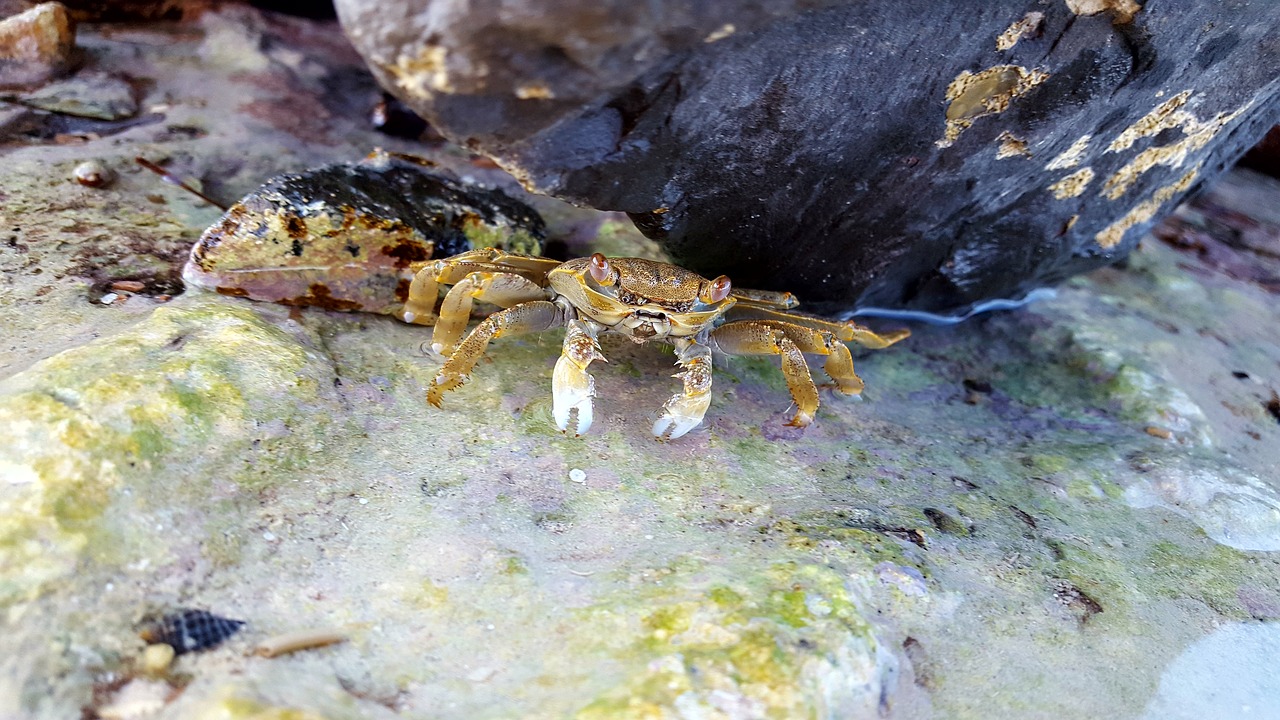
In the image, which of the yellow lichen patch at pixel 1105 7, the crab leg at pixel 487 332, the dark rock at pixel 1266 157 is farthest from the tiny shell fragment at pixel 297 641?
the dark rock at pixel 1266 157

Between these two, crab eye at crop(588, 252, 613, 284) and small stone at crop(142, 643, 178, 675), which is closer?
small stone at crop(142, 643, 178, 675)

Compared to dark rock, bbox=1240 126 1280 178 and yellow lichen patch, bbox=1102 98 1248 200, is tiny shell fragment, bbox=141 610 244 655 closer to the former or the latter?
yellow lichen patch, bbox=1102 98 1248 200

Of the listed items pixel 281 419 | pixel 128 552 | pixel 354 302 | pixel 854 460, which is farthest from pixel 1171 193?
pixel 128 552

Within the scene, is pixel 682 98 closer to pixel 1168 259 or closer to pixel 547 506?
pixel 547 506

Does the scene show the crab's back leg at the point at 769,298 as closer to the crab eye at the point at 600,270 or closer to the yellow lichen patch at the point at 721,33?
the crab eye at the point at 600,270

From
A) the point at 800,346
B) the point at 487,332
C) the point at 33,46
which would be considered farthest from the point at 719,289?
the point at 33,46

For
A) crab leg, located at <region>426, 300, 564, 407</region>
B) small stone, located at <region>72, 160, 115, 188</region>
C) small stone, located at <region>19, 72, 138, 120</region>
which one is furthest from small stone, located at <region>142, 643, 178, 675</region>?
small stone, located at <region>19, 72, 138, 120</region>
